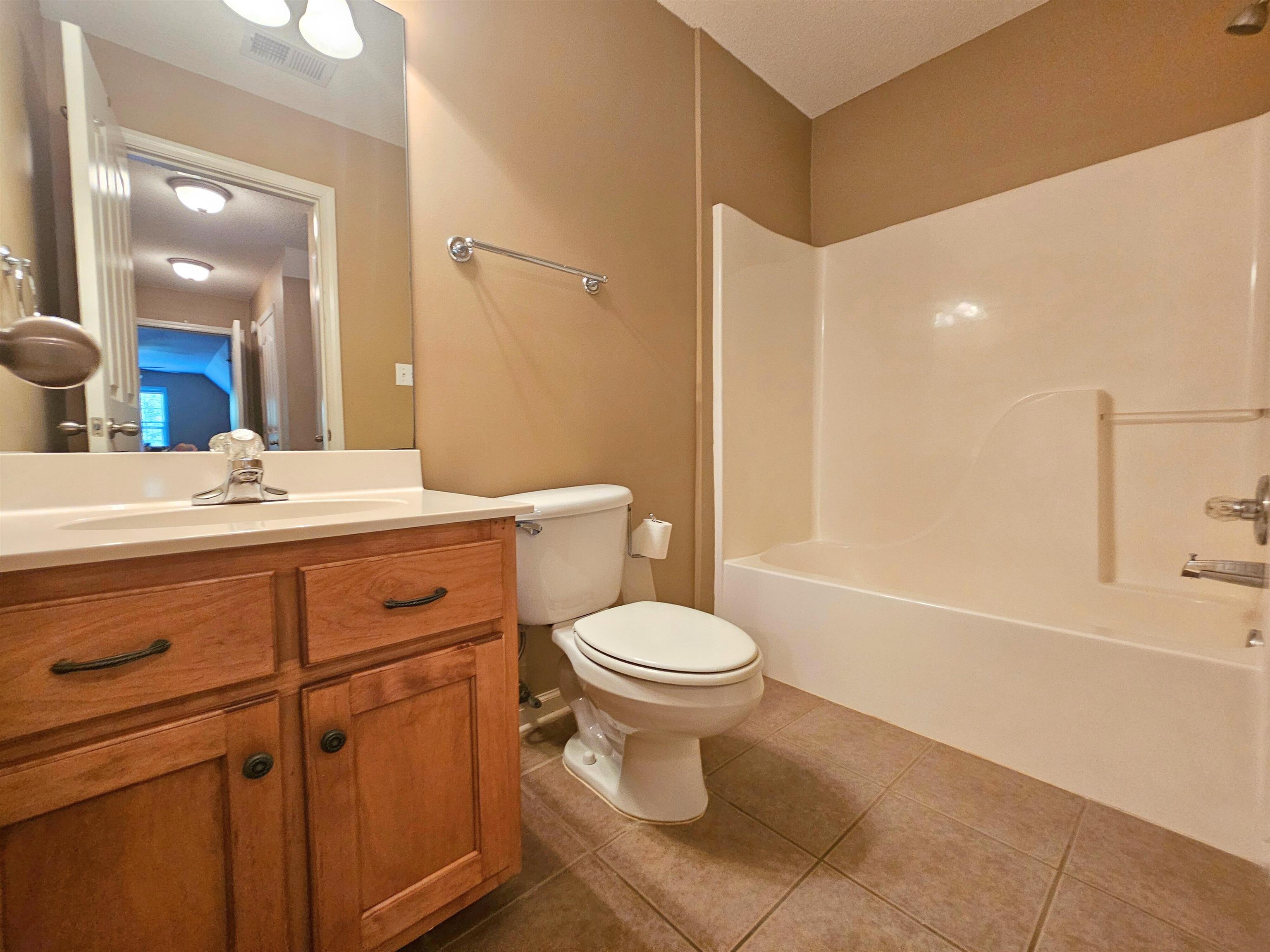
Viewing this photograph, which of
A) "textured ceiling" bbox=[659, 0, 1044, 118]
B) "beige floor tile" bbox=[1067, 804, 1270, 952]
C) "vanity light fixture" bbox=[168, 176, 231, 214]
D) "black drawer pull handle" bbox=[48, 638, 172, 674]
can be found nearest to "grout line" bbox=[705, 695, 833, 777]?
"beige floor tile" bbox=[1067, 804, 1270, 952]

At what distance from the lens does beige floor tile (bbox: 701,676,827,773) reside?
1.51m

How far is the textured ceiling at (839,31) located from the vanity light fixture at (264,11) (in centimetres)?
131

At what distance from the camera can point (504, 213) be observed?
1497mm

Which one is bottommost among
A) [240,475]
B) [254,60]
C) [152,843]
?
[152,843]

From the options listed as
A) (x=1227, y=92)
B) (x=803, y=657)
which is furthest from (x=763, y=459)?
(x=1227, y=92)

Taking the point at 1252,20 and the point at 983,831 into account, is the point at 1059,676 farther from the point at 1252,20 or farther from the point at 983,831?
the point at 1252,20

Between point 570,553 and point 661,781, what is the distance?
0.60 meters

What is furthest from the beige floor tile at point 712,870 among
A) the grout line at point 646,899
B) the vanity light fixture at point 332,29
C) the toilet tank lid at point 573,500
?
the vanity light fixture at point 332,29

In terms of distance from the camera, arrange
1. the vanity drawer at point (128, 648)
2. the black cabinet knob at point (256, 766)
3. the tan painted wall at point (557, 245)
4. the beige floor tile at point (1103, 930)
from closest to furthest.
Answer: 1. the vanity drawer at point (128, 648)
2. the black cabinet knob at point (256, 766)
3. the beige floor tile at point (1103, 930)
4. the tan painted wall at point (557, 245)

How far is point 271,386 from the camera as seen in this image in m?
1.15

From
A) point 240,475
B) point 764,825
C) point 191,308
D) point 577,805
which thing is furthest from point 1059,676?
point 191,308

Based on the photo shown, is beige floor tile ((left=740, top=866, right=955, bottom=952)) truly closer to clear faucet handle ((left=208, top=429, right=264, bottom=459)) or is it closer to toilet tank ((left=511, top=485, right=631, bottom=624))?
toilet tank ((left=511, top=485, right=631, bottom=624))

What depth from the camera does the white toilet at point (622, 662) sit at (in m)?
1.10

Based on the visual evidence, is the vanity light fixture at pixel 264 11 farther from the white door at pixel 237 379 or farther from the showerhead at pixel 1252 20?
the showerhead at pixel 1252 20
